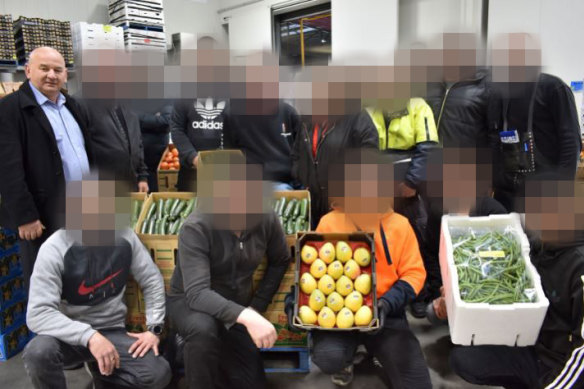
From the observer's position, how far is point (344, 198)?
6.31 feet

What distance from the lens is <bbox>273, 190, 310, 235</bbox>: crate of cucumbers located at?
2207 millimetres

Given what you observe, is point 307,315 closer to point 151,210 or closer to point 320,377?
point 320,377

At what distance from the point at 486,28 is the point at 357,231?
3.16 meters

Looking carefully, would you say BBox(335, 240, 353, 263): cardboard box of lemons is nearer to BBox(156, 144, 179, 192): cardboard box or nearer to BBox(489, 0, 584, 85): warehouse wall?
BBox(156, 144, 179, 192): cardboard box

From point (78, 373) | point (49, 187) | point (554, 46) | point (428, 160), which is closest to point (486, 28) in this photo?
point (554, 46)

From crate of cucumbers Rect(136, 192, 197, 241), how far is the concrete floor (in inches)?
27.8

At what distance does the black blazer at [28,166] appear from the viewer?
211 centimetres

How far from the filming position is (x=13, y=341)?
2.37 m

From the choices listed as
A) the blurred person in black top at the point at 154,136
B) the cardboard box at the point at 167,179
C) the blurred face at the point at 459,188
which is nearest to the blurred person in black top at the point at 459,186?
the blurred face at the point at 459,188

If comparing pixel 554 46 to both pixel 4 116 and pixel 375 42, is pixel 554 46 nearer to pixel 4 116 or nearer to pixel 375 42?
pixel 375 42

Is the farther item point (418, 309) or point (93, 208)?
point (418, 309)

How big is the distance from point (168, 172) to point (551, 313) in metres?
2.84

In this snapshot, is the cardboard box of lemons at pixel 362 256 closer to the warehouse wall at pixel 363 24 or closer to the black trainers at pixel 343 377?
the black trainers at pixel 343 377

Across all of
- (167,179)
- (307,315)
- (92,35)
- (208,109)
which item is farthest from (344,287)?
(92,35)
